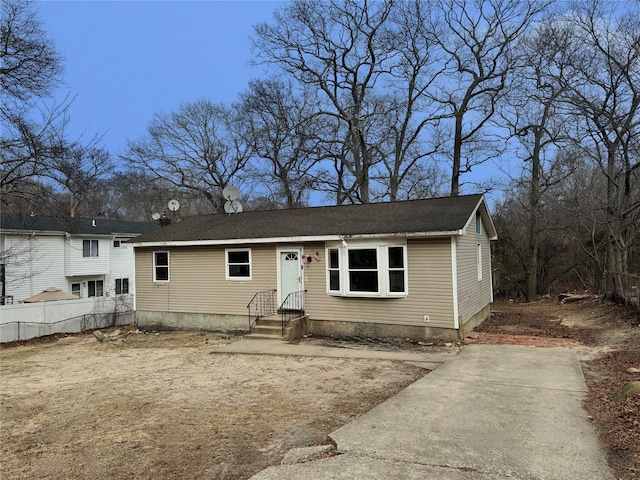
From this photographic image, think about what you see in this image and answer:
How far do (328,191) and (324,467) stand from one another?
2434 cm

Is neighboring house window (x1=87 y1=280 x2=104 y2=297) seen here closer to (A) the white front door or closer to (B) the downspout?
(A) the white front door

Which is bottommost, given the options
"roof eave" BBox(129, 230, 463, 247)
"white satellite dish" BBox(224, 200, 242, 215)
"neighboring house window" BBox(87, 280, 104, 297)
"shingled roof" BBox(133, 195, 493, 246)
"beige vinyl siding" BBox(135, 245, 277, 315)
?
"neighboring house window" BBox(87, 280, 104, 297)

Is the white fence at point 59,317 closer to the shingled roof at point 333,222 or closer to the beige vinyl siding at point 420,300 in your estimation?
the shingled roof at point 333,222

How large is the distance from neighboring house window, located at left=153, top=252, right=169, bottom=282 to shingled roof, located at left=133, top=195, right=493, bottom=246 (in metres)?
0.56

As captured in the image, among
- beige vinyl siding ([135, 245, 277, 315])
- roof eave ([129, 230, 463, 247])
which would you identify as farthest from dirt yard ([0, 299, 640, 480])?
roof eave ([129, 230, 463, 247])

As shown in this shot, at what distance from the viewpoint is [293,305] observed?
41.8 ft

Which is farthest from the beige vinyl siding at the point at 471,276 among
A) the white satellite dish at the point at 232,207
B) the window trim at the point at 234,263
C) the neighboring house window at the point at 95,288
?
the neighboring house window at the point at 95,288

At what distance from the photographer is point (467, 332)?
37.4ft

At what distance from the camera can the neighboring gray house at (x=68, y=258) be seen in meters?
23.6

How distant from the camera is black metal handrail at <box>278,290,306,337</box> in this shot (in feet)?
41.2

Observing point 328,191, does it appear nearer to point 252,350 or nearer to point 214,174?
point 214,174

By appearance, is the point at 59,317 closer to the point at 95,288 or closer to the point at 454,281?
the point at 95,288

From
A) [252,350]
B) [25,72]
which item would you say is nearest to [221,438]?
[252,350]

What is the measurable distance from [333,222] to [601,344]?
728cm
